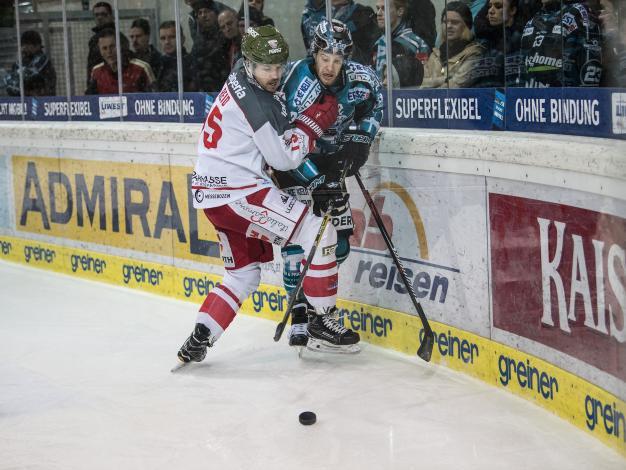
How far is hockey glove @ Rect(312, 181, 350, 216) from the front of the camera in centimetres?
474

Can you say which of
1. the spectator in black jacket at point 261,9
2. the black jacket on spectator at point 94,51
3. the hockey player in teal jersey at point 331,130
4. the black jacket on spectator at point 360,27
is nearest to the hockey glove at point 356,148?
the hockey player in teal jersey at point 331,130

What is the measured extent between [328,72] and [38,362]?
186 cm

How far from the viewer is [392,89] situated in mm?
4957

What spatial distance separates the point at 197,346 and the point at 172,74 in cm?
217

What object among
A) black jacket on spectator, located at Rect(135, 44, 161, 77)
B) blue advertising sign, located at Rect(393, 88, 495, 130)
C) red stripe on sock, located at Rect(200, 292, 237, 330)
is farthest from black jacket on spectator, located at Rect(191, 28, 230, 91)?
red stripe on sock, located at Rect(200, 292, 237, 330)

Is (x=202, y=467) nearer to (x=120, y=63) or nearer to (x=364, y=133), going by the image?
A: (x=364, y=133)

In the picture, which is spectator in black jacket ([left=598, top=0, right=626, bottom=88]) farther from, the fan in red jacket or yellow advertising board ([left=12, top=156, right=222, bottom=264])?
the fan in red jacket

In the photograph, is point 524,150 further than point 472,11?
No

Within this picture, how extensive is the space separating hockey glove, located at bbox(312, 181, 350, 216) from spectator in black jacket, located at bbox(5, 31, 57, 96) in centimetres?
301

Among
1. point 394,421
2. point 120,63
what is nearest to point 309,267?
point 394,421

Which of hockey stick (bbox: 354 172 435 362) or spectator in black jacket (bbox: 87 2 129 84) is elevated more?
spectator in black jacket (bbox: 87 2 129 84)

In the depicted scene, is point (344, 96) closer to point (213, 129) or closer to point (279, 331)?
point (213, 129)

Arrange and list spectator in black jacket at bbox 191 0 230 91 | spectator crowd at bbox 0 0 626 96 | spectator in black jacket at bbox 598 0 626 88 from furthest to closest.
Answer: spectator in black jacket at bbox 191 0 230 91 → spectator crowd at bbox 0 0 626 96 → spectator in black jacket at bbox 598 0 626 88

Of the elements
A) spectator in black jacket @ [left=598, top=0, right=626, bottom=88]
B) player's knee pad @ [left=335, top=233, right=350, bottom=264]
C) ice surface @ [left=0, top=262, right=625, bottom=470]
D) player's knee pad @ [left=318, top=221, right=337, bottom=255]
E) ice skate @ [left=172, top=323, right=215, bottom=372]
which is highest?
spectator in black jacket @ [left=598, top=0, right=626, bottom=88]
